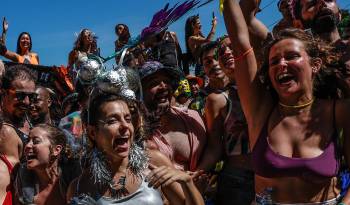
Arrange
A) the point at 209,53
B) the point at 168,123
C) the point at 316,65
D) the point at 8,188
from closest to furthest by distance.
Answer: the point at 316,65 < the point at 168,123 < the point at 8,188 < the point at 209,53

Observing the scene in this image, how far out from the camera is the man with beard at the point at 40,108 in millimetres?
4961

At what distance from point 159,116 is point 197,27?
14.9ft

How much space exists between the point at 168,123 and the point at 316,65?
114 centimetres

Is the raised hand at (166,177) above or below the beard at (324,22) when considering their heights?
below

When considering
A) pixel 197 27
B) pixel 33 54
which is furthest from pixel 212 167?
pixel 33 54

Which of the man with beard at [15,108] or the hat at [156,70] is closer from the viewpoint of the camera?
the hat at [156,70]

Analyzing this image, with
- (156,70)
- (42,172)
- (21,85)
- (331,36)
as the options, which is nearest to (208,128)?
(156,70)

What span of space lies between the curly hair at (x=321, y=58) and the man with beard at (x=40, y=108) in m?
2.50

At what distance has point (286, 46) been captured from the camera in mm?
3184

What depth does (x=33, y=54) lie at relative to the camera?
905cm

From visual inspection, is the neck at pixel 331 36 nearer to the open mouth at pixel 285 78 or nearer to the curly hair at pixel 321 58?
the curly hair at pixel 321 58

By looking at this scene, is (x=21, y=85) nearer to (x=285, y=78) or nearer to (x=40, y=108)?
(x=40, y=108)

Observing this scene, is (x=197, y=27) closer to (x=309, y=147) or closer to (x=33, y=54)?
(x=33, y=54)

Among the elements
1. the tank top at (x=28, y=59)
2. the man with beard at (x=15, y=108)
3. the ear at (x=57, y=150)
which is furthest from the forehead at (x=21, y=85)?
the tank top at (x=28, y=59)
